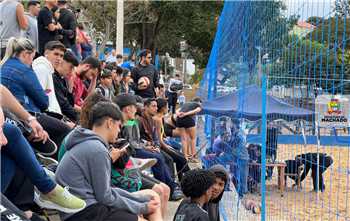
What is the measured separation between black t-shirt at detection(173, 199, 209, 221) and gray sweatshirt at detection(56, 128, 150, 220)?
55cm

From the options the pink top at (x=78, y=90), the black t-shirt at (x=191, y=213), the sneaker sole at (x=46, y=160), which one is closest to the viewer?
the black t-shirt at (x=191, y=213)

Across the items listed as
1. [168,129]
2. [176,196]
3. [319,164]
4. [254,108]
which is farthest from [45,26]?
[319,164]

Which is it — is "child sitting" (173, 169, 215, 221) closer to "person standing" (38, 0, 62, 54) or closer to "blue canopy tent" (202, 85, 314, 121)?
"blue canopy tent" (202, 85, 314, 121)

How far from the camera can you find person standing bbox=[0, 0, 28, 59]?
7.34 m

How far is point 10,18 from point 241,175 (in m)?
3.80

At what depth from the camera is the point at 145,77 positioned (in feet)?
32.6

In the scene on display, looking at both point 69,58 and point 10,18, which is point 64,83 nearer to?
point 69,58

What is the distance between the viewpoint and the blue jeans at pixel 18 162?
3.34 m

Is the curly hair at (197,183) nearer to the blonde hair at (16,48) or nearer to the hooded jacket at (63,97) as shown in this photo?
the blonde hair at (16,48)

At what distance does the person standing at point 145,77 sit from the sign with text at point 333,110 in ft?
18.1

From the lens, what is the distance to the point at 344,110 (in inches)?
167

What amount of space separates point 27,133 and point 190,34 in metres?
33.7

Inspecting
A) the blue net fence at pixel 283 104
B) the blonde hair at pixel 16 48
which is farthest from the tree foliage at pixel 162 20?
the blonde hair at pixel 16 48

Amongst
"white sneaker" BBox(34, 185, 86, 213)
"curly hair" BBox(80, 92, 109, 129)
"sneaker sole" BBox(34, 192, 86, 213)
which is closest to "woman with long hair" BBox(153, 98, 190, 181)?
"curly hair" BBox(80, 92, 109, 129)
